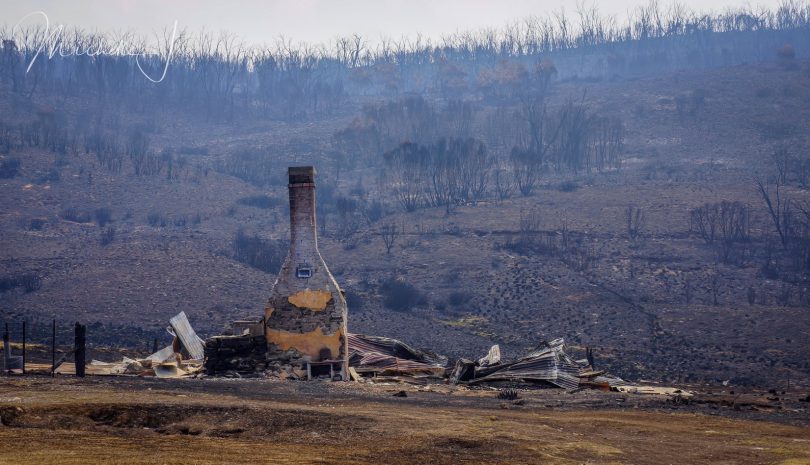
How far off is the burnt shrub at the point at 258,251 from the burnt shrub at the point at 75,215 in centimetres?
913

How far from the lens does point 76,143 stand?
71.5 m

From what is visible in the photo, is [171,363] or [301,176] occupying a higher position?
[301,176]

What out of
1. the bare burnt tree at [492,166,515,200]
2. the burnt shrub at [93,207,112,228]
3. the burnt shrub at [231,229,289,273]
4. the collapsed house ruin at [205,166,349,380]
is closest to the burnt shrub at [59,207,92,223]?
the burnt shrub at [93,207,112,228]

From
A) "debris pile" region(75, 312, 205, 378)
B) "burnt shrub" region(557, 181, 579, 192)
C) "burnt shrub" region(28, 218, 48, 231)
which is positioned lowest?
"debris pile" region(75, 312, 205, 378)

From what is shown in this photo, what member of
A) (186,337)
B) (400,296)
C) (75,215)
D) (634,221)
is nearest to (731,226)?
(634,221)

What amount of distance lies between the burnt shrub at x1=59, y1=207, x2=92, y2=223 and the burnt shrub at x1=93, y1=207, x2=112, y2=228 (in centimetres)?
49

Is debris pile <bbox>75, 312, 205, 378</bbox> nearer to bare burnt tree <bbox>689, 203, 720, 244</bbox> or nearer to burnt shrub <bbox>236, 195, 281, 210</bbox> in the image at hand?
bare burnt tree <bbox>689, 203, 720, 244</bbox>

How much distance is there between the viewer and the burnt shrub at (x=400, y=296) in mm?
44750

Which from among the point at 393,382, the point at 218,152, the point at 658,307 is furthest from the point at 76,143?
the point at 393,382

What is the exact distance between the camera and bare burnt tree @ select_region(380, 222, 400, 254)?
52062 millimetres

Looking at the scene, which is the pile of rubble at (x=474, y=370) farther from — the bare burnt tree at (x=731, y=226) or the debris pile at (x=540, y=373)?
the bare burnt tree at (x=731, y=226)

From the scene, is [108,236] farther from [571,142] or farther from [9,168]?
[571,142]

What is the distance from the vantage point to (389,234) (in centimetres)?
5406

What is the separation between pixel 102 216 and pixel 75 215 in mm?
1611
